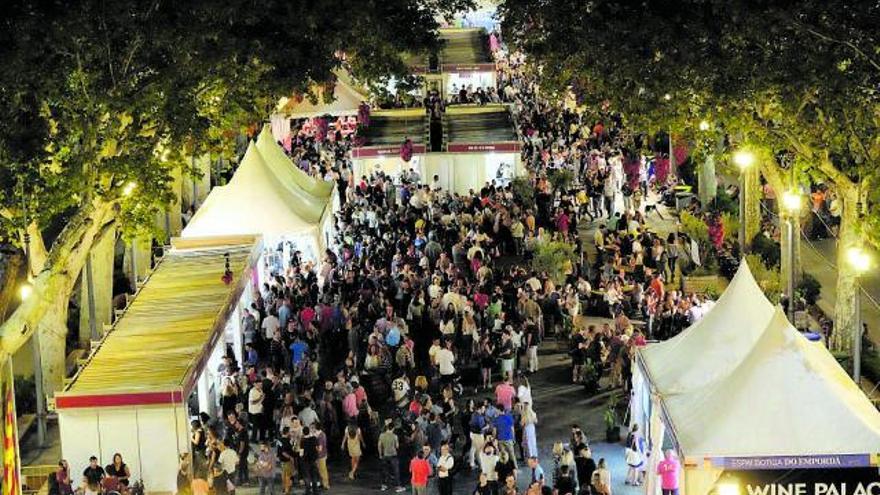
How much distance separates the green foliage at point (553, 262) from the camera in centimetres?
2939

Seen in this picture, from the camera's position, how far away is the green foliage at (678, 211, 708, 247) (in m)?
31.5

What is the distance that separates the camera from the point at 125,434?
19.9 m

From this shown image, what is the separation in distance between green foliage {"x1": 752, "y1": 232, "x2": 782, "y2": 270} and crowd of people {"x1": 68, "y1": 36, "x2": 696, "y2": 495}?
2.09m

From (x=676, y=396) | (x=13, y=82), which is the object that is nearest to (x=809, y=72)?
(x=676, y=396)

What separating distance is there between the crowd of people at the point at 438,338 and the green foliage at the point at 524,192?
12 cm

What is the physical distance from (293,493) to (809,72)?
31.4 ft

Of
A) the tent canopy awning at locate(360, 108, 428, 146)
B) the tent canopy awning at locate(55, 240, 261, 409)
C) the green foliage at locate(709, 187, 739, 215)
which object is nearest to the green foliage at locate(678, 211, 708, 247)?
the green foliage at locate(709, 187, 739, 215)

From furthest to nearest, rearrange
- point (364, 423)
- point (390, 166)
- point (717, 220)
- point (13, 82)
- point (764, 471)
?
1. point (390, 166)
2. point (717, 220)
3. point (364, 423)
4. point (13, 82)
5. point (764, 471)

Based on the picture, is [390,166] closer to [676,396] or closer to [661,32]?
[661,32]

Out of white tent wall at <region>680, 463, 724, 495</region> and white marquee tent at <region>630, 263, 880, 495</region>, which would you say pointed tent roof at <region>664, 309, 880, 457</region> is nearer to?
white marquee tent at <region>630, 263, 880, 495</region>

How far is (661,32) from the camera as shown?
77.3 feet

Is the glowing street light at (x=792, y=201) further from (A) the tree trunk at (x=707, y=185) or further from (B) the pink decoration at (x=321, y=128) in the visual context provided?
(B) the pink decoration at (x=321, y=128)

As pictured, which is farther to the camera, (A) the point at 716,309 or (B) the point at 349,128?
(B) the point at 349,128

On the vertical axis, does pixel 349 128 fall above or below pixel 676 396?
above
